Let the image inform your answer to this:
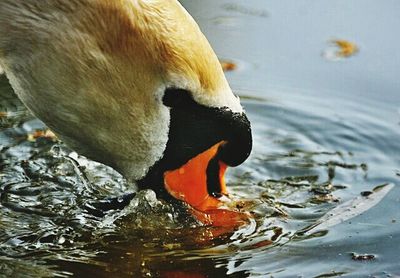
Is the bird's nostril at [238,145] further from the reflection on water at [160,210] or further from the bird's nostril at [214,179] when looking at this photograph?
the reflection on water at [160,210]

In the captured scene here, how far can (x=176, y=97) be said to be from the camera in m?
4.50

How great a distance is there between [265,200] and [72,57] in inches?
70.8

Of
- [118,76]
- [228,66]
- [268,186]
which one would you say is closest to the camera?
[118,76]

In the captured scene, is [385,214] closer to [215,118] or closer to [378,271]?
[378,271]

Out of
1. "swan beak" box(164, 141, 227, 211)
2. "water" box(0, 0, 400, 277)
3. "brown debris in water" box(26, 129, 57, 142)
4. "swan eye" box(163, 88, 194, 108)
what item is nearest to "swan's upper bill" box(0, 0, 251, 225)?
"swan eye" box(163, 88, 194, 108)

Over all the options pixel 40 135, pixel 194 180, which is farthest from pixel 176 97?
pixel 40 135

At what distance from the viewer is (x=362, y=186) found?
5977 mm

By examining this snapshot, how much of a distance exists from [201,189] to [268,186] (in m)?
1.08

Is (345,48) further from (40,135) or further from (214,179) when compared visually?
(214,179)

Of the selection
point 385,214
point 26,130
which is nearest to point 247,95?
point 26,130

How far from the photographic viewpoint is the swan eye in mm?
4465

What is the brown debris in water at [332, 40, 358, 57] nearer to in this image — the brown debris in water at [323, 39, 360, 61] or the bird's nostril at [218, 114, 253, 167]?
the brown debris in water at [323, 39, 360, 61]

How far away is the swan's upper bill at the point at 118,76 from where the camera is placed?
4293 mm

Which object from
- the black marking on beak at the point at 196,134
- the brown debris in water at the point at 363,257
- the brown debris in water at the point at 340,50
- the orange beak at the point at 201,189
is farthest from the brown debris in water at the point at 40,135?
the brown debris in water at the point at 340,50
